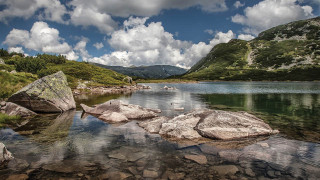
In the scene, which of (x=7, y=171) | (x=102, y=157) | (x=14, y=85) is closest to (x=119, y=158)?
(x=102, y=157)

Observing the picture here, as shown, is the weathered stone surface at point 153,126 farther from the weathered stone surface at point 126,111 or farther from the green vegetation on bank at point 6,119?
the green vegetation on bank at point 6,119

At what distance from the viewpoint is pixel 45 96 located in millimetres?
29422

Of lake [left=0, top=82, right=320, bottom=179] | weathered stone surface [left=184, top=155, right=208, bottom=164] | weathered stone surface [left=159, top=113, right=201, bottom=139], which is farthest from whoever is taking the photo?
weathered stone surface [left=159, top=113, right=201, bottom=139]

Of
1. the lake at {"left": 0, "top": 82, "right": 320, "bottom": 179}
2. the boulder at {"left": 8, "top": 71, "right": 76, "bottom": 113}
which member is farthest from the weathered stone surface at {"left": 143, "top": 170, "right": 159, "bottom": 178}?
the boulder at {"left": 8, "top": 71, "right": 76, "bottom": 113}

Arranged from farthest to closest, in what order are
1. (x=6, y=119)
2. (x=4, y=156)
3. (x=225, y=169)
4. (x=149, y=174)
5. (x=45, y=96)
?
(x=45, y=96) → (x=6, y=119) → (x=4, y=156) → (x=225, y=169) → (x=149, y=174)

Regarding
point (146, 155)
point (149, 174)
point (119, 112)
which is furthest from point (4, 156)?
point (119, 112)

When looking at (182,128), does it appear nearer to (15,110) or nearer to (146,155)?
(146,155)

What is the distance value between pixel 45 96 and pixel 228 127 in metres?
27.0

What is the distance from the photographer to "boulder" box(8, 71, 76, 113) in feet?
92.9

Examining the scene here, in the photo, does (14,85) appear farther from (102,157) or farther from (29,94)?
(102,157)

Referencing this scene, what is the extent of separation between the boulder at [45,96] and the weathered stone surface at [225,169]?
28.0 metres

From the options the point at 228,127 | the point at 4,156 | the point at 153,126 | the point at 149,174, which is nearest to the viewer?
the point at 149,174

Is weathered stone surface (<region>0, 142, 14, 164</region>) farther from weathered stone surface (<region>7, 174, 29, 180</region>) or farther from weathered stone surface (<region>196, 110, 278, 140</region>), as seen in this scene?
weathered stone surface (<region>196, 110, 278, 140</region>)

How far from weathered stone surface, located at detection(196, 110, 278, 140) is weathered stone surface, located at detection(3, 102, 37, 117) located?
80.3 feet
